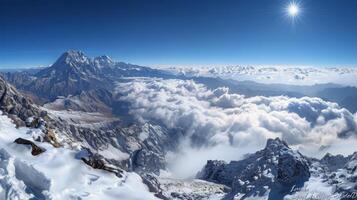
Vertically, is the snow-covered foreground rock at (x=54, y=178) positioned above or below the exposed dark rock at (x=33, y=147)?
below

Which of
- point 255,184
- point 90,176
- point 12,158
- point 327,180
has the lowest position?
point 255,184

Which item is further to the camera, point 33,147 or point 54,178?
point 33,147

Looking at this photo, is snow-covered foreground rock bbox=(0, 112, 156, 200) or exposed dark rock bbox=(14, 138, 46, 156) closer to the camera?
snow-covered foreground rock bbox=(0, 112, 156, 200)

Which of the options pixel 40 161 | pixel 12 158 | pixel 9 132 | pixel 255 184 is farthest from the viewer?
pixel 255 184

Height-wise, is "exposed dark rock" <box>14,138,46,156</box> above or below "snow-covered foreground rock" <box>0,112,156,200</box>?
above

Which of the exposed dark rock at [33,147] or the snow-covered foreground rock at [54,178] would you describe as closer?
the snow-covered foreground rock at [54,178]

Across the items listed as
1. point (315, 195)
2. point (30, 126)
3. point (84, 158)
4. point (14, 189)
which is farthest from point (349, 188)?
point (14, 189)

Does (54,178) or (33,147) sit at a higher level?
(33,147)

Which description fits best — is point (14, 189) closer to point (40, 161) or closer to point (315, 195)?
point (40, 161)
